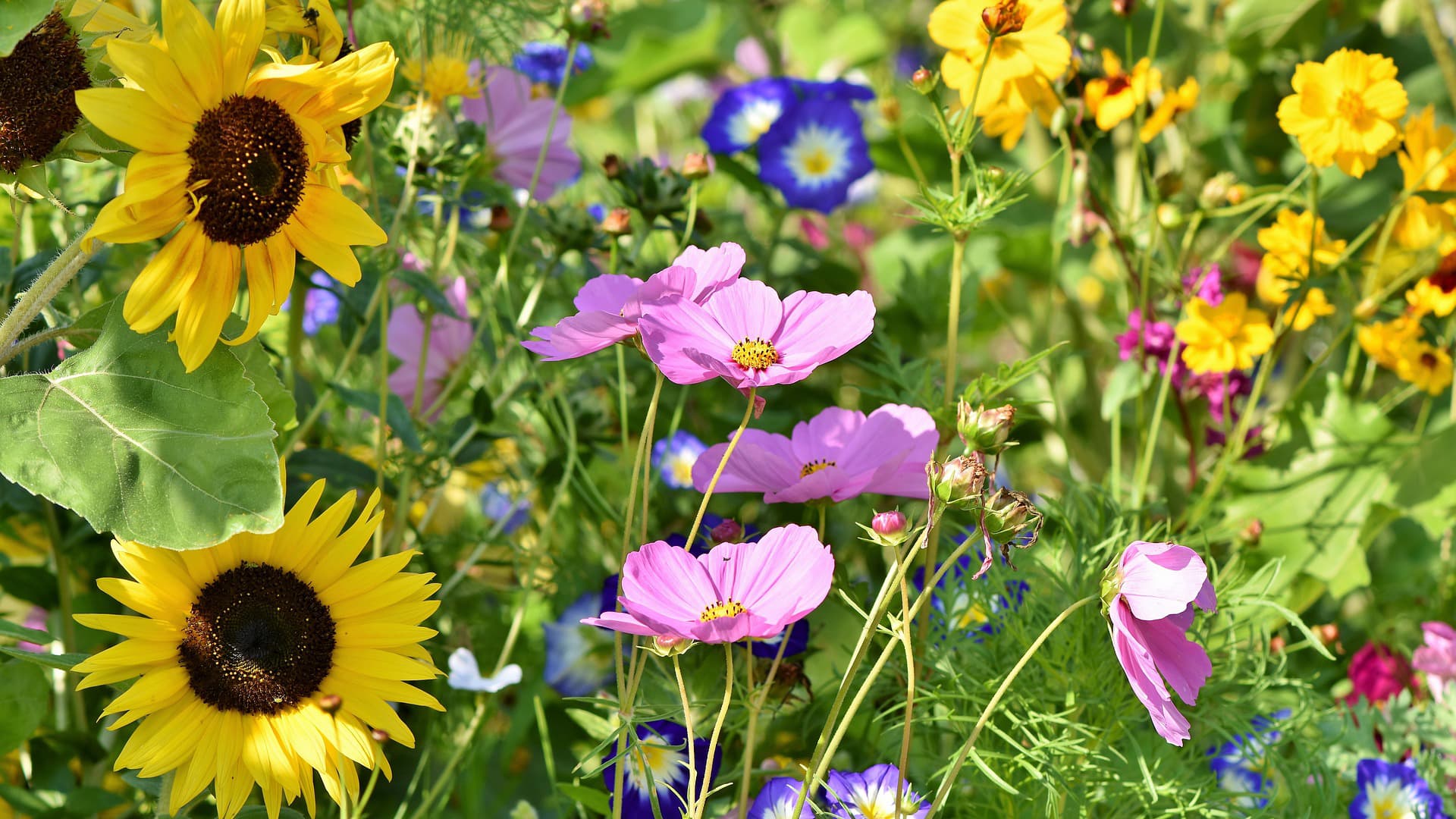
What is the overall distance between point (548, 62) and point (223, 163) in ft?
2.05

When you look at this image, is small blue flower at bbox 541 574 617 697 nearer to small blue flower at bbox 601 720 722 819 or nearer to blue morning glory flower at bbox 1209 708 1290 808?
small blue flower at bbox 601 720 722 819

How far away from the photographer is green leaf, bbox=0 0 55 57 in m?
0.39

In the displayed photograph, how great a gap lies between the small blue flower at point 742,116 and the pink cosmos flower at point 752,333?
20.7 inches

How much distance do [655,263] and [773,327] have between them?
1.41 feet

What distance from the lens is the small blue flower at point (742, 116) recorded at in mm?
985

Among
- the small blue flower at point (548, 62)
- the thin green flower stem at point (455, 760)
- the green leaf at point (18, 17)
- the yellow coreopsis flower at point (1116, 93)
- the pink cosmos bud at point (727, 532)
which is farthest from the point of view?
the small blue flower at point (548, 62)

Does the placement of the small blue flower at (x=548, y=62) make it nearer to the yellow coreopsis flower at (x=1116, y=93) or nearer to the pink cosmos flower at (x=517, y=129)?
the pink cosmos flower at (x=517, y=129)

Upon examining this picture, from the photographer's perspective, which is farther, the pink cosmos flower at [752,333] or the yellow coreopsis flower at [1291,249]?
the yellow coreopsis flower at [1291,249]

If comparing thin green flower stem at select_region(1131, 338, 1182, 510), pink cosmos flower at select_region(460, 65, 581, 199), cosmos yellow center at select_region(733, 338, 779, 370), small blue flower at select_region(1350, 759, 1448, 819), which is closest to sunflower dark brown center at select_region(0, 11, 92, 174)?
cosmos yellow center at select_region(733, 338, 779, 370)

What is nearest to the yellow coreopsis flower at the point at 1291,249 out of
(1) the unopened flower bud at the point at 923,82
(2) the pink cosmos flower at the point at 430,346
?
(1) the unopened flower bud at the point at 923,82

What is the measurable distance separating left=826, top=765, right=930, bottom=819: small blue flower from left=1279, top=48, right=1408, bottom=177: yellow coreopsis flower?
438mm

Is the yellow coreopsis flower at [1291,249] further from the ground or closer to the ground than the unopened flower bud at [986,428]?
closer to the ground

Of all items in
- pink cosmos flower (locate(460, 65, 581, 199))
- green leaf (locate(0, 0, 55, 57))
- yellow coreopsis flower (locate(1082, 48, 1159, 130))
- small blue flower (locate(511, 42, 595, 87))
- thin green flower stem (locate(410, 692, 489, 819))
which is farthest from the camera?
small blue flower (locate(511, 42, 595, 87))

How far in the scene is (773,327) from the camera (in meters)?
0.47
